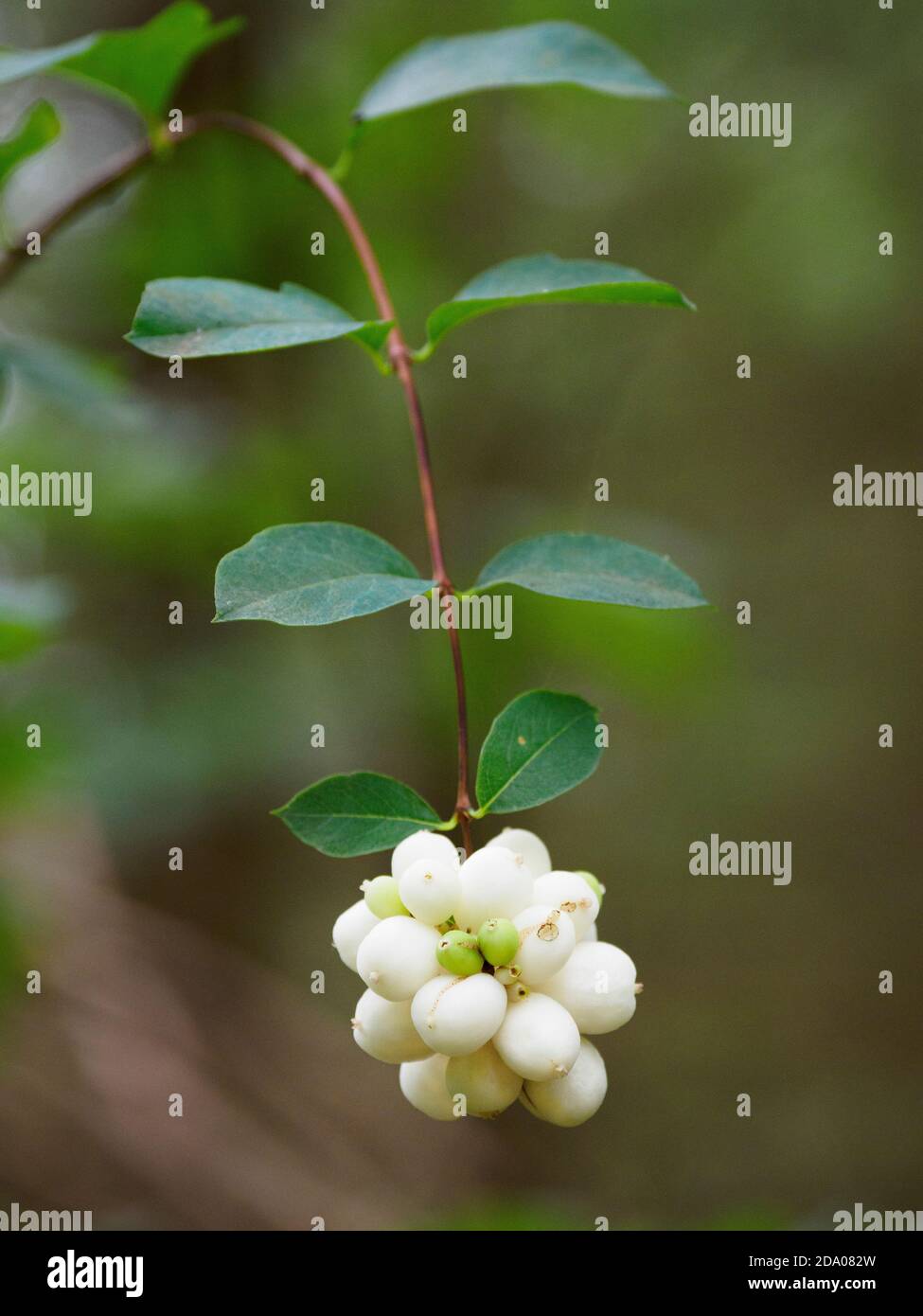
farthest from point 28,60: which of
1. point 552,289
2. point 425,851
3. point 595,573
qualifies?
point 425,851

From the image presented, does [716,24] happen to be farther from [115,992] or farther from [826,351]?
[115,992]

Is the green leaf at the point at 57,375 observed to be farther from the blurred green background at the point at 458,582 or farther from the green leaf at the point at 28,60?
the green leaf at the point at 28,60

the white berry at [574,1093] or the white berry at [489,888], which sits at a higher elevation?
the white berry at [489,888]

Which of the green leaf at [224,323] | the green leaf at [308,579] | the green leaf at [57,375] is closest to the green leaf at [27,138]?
the green leaf at [57,375]

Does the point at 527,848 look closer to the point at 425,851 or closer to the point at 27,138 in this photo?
the point at 425,851

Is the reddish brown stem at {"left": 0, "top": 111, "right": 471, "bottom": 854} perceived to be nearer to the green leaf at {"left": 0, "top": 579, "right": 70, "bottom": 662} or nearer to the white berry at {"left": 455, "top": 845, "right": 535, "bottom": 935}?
the white berry at {"left": 455, "top": 845, "right": 535, "bottom": 935}

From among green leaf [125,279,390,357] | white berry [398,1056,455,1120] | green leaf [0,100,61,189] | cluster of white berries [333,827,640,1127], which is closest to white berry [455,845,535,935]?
cluster of white berries [333,827,640,1127]

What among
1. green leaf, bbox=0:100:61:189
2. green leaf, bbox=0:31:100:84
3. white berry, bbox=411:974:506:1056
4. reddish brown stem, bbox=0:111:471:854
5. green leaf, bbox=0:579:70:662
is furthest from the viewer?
green leaf, bbox=0:579:70:662
